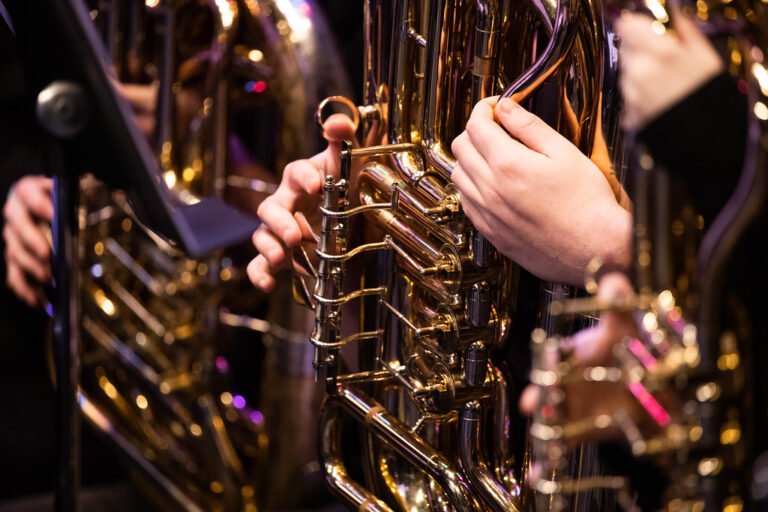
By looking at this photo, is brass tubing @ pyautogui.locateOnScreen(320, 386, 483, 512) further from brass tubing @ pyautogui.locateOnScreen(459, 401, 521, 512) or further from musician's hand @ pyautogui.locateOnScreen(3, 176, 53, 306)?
musician's hand @ pyautogui.locateOnScreen(3, 176, 53, 306)

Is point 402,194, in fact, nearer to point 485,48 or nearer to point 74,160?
point 485,48

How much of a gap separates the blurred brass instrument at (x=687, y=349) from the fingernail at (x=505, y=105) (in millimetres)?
193

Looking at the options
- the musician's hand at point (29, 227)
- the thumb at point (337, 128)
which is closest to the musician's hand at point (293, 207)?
the thumb at point (337, 128)

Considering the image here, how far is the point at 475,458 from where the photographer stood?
0.79 meters

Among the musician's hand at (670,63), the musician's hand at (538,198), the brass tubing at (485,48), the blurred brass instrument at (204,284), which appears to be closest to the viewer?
the musician's hand at (670,63)

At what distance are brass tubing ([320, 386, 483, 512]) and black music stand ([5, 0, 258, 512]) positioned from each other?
177 millimetres

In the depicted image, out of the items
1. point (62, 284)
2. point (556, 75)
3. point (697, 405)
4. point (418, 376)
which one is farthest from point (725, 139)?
point (62, 284)

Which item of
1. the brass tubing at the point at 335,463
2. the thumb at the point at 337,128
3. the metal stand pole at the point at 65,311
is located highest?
the thumb at the point at 337,128

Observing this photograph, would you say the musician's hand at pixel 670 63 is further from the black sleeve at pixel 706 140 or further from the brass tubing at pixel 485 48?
the brass tubing at pixel 485 48

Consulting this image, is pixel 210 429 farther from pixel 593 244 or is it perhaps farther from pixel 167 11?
pixel 593 244

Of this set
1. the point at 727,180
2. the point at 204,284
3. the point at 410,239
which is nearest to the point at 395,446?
the point at 410,239

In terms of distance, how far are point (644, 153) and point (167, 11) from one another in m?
0.98

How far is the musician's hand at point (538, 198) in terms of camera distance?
644 millimetres

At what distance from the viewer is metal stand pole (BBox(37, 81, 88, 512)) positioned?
2.57 feet
